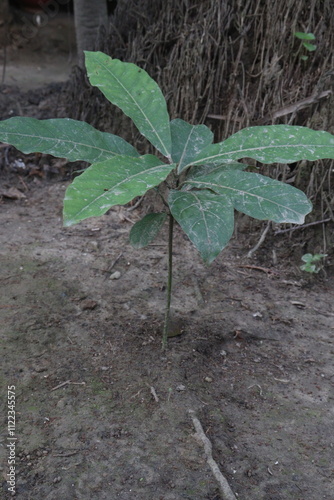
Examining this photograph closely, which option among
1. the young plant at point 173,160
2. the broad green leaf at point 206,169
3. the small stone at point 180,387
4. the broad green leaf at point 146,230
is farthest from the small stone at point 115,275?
the broad green leaf at point 206,169

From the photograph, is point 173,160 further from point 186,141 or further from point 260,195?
point 260,195

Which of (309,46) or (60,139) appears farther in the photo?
(309,46)

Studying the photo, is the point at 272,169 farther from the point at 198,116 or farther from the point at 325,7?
the point at 325,7

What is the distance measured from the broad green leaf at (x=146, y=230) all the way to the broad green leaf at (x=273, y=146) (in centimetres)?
31

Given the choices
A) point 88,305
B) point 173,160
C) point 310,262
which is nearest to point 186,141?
point 173,160

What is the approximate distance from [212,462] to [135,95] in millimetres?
1393

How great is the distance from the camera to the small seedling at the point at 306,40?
126 inches

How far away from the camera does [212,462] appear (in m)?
1.92

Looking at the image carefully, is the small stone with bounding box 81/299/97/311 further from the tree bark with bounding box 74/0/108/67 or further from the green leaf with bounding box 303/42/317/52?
the tree bark with bounding box 74/0/108/67

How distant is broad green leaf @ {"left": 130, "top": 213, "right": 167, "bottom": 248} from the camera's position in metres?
2.22

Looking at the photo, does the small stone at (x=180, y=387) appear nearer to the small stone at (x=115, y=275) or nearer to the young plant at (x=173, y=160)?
the young plant at (x=173, y=160)

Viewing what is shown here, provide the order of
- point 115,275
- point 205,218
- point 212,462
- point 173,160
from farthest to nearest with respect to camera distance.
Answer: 1. point 115,275
2. point 173,160
3. point 212,462
4. point 205,218

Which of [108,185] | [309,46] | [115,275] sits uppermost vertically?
[309,46]

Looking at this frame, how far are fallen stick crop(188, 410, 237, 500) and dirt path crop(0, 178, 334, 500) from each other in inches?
0.9
